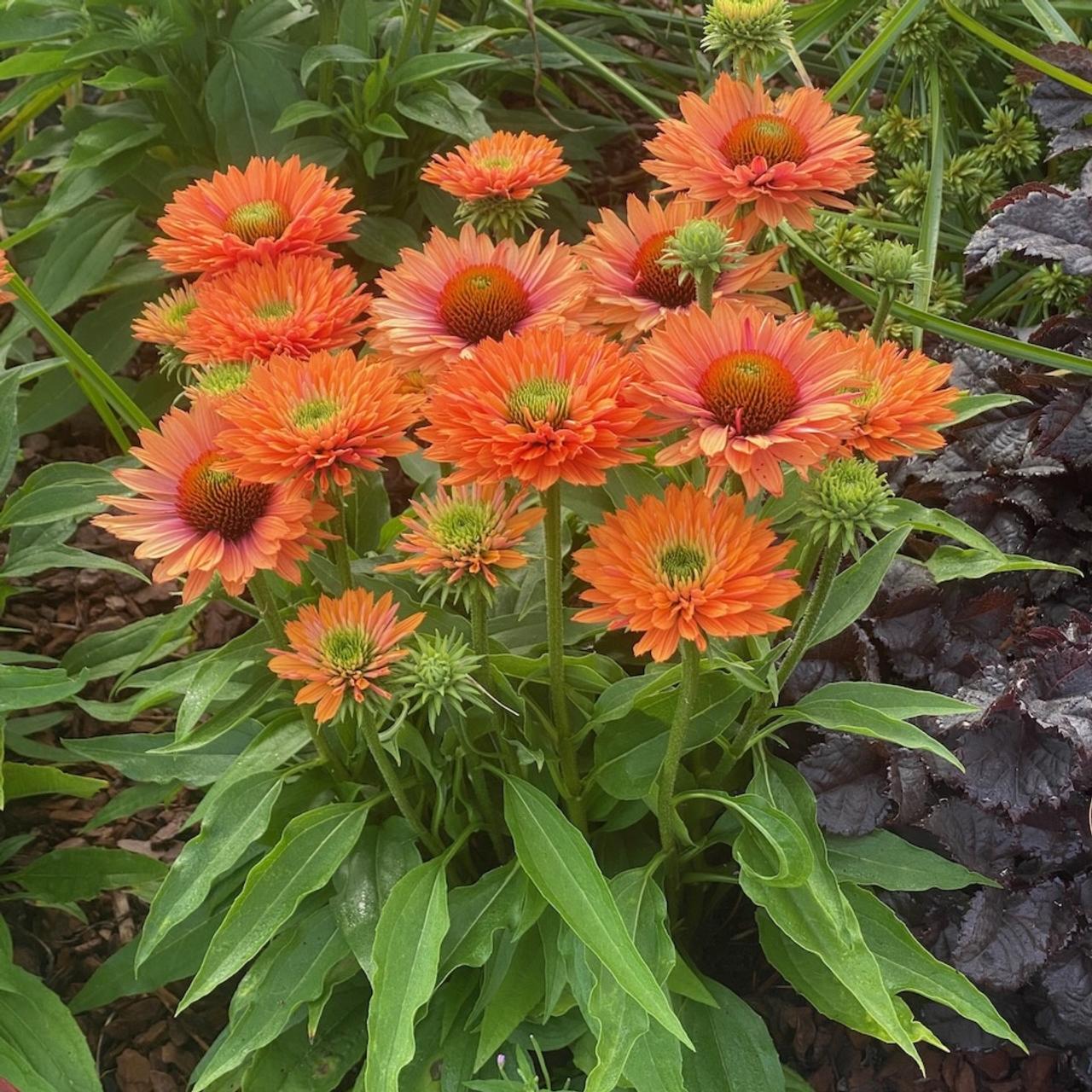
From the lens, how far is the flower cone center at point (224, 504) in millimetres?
1129

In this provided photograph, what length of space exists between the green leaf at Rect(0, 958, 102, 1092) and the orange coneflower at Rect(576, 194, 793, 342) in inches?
43.5

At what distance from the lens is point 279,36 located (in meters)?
2.47

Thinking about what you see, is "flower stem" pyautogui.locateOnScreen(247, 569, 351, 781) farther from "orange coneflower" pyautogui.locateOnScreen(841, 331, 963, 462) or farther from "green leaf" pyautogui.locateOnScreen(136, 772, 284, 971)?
"orange coneflower" pyautogui.locateOnScreen(841, 331, 963, 462)

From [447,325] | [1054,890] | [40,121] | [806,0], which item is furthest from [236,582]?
[40,121]

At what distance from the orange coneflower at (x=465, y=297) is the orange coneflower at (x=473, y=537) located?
158 millimetres

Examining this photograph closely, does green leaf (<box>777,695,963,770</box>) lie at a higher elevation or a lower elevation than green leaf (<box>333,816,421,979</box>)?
higher

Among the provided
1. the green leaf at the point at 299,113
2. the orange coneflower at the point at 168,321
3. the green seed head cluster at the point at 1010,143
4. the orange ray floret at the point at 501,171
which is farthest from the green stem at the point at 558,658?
the green seed head cluster at the point at 1010,143

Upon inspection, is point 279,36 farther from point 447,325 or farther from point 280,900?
point 280,900

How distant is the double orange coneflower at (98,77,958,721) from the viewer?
3.27 feet

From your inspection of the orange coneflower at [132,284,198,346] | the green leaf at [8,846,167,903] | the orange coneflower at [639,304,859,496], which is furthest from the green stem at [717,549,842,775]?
the green leaf at [8,846,167,903]

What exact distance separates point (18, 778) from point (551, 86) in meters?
1.88

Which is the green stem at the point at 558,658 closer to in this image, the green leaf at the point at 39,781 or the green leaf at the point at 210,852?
the green leaf at the point at 210,852

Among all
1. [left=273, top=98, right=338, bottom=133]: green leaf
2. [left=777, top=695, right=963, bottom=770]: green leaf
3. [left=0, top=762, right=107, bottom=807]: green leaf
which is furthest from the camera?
[left=273, top=98, right=338, bottom=133]: green leaf

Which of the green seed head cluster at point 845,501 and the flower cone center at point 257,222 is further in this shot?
the flower cone center at point 257,222
